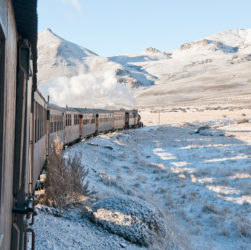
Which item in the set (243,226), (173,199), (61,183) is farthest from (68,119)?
(243,226)

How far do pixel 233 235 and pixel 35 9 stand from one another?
714 centimetres

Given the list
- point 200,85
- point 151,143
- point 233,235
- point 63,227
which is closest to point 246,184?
point 233,235

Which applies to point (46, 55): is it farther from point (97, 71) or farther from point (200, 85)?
point (200, 85)

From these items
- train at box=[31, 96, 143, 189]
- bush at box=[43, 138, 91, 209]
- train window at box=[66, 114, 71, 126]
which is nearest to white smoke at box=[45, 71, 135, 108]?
train at box=[31, 96, 143, 189]

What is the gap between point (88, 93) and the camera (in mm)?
77062

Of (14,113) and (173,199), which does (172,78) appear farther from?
(14,113)

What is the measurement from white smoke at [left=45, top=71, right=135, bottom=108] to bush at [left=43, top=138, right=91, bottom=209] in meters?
54.8

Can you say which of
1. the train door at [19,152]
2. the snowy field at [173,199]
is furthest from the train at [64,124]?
the train door at [19,152]

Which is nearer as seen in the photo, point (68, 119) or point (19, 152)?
point (19, 152)

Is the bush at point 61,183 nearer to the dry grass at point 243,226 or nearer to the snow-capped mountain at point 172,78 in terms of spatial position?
the dry grass at point 243,226

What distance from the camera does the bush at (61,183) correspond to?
7.20m

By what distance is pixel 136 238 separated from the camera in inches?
246

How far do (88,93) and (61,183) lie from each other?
Answer: 70611mm

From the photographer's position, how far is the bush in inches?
283
